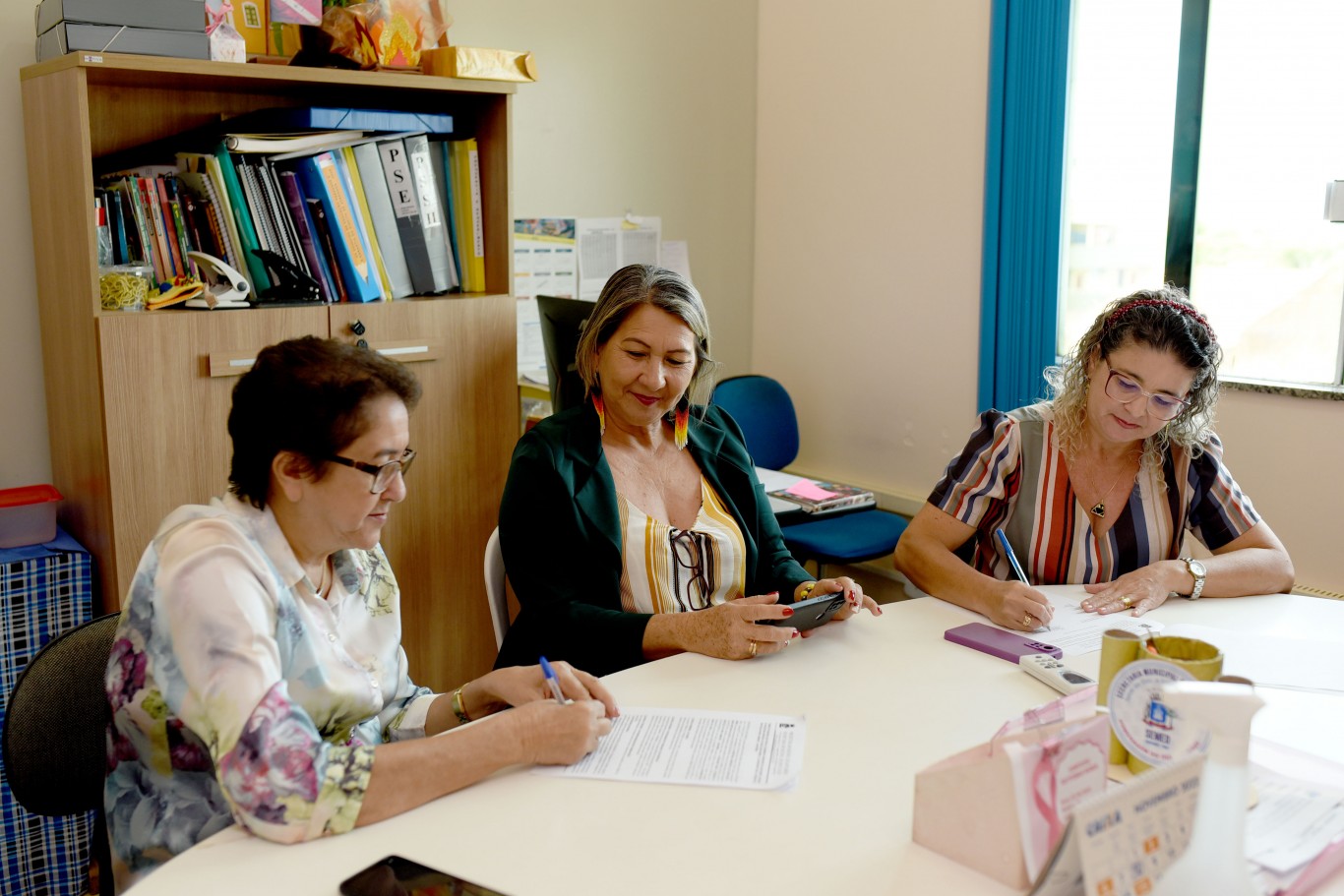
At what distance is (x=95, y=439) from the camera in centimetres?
237

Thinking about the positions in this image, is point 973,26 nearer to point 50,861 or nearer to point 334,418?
point 334,418

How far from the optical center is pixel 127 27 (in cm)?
227

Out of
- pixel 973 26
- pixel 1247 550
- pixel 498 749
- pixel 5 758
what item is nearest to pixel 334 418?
pixel 498 749

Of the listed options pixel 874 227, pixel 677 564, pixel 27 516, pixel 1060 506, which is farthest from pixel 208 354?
pixel 874 227

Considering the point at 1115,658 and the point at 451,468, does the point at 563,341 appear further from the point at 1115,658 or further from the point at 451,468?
the point at 1115,658

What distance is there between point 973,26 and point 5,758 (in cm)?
317

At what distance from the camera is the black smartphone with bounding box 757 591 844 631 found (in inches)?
→ 69.9

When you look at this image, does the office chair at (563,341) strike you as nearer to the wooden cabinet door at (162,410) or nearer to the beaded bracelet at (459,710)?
the wooden cabinet door at (162,410)

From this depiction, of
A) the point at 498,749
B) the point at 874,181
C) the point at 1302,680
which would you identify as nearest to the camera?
the point at 498,749

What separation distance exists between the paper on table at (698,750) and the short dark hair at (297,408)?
47 cm

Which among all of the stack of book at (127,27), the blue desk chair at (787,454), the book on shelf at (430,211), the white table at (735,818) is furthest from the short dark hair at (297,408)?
the blue desk chair at (787,454)

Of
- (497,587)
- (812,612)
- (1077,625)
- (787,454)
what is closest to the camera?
(812,612)

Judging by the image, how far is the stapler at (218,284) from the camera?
2.44m

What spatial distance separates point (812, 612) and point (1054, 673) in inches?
14.3
